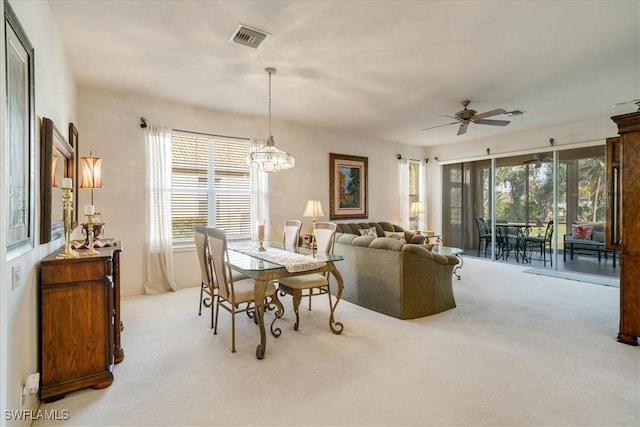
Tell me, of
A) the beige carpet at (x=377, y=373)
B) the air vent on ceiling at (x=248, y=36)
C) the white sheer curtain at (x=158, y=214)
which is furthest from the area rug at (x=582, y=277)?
the white sheer curtain at (x=158, y=214)

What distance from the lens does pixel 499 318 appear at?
352cm

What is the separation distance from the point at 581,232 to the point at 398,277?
482cm

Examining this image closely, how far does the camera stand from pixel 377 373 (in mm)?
2371

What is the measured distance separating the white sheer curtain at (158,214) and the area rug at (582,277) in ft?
20.7

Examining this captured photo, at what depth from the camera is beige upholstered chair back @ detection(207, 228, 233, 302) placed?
2.72 meters

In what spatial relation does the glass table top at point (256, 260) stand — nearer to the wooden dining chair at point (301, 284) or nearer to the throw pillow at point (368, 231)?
the wooden dining chair at point (301, 284)

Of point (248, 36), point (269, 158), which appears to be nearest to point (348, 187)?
point (269, 158)

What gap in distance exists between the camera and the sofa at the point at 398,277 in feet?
11.5

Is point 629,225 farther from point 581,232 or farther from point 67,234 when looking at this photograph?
point 67,234

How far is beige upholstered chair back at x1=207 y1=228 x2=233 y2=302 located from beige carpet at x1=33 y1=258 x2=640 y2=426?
20.1 inches

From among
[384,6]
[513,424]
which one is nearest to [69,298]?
[513,424]

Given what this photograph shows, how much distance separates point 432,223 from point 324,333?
6137 millimetres

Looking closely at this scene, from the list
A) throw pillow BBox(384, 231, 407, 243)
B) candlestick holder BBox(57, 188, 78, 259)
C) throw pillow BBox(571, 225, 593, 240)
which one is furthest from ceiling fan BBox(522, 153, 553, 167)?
candlestick holder BBox(57, 188, 78, 259)

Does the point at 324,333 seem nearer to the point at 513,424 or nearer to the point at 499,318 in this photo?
the point at 513,424
